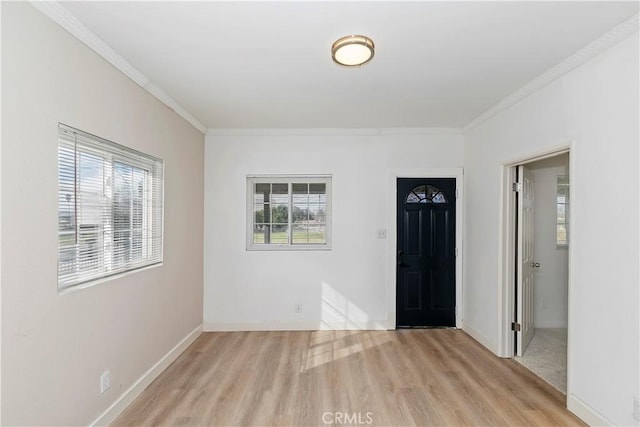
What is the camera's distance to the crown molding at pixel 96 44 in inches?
64.5

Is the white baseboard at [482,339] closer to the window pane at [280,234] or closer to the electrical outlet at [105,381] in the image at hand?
the window pane at [280,234]

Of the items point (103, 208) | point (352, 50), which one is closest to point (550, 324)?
point (352, 50)

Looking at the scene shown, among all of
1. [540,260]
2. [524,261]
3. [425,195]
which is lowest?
[540,260]

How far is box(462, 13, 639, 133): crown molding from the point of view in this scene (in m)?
1.81

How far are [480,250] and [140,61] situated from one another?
3795mm

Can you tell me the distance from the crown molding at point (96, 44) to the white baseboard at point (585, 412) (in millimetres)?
4091

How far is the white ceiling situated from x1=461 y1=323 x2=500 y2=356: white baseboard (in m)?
2.51

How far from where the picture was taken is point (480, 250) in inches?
140

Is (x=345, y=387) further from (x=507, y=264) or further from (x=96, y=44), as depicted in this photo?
(x=96, y=44)

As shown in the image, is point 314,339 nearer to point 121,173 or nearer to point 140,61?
point 121,173

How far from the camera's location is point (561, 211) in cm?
397

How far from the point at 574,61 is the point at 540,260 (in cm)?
270

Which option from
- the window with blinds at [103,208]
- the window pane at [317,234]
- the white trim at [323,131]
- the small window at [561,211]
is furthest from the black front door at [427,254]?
the window with blinds at [103,208]

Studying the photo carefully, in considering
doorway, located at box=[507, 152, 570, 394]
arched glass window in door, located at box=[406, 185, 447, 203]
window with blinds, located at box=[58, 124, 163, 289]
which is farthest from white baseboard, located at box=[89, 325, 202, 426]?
doorway, located at box=[507, 152, 570, 394]
